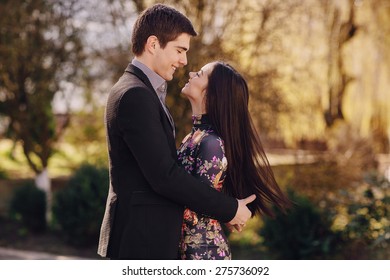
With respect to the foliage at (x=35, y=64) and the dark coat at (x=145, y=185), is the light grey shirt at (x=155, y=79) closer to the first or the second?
the dark coat at (x=145, y=185)

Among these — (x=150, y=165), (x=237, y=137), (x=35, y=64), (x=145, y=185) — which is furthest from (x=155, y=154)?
(x=35, y=64)

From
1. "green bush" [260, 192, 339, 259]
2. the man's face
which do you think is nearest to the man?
the man's face

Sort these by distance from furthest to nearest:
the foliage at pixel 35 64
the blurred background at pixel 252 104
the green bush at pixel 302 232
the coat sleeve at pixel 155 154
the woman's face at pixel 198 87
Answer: the foliage at pixel 35 64 → the blurred background at pixel 252 104 → the green bush at pixel 302 232 → the woman's face at pixel 198 87 → the coat sleeve at pixel 155 154

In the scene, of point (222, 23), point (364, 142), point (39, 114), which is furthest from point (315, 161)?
point (39, 114)

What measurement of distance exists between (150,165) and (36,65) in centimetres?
652

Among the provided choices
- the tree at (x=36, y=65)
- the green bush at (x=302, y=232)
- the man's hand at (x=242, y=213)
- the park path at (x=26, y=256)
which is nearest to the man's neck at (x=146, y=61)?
the man's hand at (x=242, y=213)

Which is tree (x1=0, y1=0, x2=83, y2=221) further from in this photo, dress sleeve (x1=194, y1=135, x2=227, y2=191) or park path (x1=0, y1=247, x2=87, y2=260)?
dress sleeve (x1=194, y1=135, x2=227, y2=191)

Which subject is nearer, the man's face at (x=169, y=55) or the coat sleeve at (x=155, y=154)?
the coat sleeve at (x=155, y=154)

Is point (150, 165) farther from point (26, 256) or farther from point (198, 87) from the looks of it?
point (26, 256)

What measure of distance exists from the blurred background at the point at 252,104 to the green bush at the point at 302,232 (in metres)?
0.01

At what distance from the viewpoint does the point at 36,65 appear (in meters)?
8.49

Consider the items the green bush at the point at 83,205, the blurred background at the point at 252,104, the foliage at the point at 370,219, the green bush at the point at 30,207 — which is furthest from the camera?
the green bush at the point at 30,207

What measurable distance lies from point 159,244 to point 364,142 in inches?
265

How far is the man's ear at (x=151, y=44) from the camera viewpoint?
2652 mm
